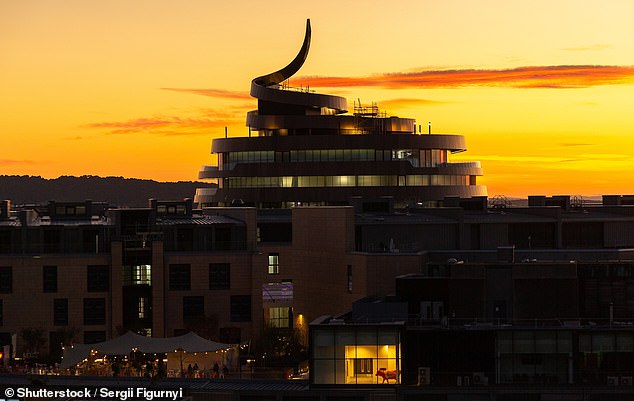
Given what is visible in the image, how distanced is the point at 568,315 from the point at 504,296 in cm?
464

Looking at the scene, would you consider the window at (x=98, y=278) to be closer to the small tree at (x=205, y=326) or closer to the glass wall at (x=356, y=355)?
the small tree at (x=205, y=326)

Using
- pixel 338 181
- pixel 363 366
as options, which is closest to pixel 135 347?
pixel 363 366

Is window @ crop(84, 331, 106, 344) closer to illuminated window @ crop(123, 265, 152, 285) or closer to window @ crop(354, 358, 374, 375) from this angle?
illuminated window @ crop(123, 265, 152, 285)

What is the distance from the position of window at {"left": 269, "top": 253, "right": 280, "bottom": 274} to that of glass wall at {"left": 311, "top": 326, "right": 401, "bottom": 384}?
49.6 metres

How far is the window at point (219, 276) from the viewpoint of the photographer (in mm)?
138750

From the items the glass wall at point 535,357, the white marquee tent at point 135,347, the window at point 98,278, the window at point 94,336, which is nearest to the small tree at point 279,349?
the white marquee tent at point 135,347

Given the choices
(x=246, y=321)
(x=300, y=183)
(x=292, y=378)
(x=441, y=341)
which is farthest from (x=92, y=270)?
(x=300, y=183)

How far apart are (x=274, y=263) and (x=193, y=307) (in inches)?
686

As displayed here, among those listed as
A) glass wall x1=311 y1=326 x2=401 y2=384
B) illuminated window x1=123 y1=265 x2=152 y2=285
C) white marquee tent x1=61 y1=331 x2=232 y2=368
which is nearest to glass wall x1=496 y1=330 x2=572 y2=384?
glass wall x1=311 y1=326 x2=401 y2=384

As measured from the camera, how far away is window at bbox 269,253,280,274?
15312cm

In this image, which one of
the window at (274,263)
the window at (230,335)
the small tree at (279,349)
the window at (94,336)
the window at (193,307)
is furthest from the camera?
the window at (274,263)

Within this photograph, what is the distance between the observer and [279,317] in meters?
146

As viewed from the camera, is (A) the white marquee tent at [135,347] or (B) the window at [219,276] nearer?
(A) the white marquee tent at [135,347]

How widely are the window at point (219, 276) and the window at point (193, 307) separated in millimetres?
1568
